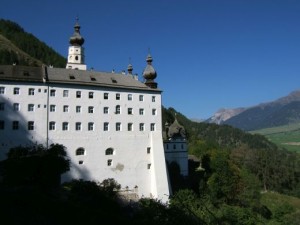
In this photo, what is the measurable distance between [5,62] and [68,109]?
7711 centimetres

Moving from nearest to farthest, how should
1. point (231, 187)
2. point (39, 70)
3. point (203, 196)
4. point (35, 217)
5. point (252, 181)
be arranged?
point (35, 217), point (39, 70), point (203, 196), point (231, 187), point (252, 181)

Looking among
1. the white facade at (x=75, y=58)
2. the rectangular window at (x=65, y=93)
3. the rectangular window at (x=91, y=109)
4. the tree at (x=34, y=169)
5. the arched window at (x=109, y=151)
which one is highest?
the white facade at (x=75, y=58)

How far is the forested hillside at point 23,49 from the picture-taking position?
418 feet

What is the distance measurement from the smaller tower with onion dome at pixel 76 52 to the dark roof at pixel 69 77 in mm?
7913

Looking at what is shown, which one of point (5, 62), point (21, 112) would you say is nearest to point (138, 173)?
point (21, 112)

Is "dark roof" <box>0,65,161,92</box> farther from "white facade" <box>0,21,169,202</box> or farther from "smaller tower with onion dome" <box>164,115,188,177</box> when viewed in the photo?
"smaller tower with onion dome" <box>164,115,188,177</box>

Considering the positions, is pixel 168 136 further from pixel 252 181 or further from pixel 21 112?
pixel 21 112

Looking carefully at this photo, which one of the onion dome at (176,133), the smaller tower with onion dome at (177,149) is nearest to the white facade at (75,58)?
the onion dome at (176,133)

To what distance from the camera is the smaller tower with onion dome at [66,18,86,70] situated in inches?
2349

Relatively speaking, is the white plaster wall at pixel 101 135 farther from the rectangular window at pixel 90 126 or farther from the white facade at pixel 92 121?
the rectangular window at pixel 90 126

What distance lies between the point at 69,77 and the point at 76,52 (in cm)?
1165

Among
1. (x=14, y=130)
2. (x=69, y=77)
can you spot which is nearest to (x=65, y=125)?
(x=14, y=130)

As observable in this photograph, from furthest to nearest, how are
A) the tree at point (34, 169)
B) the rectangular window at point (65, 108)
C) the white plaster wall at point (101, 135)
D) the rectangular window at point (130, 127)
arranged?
the rectangular window at point (130, 127) < the rectangular window at point (65, 108) < the white plaster wall at point (101, 135) < the tree at point (34, 169)

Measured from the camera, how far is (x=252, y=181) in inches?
2667
